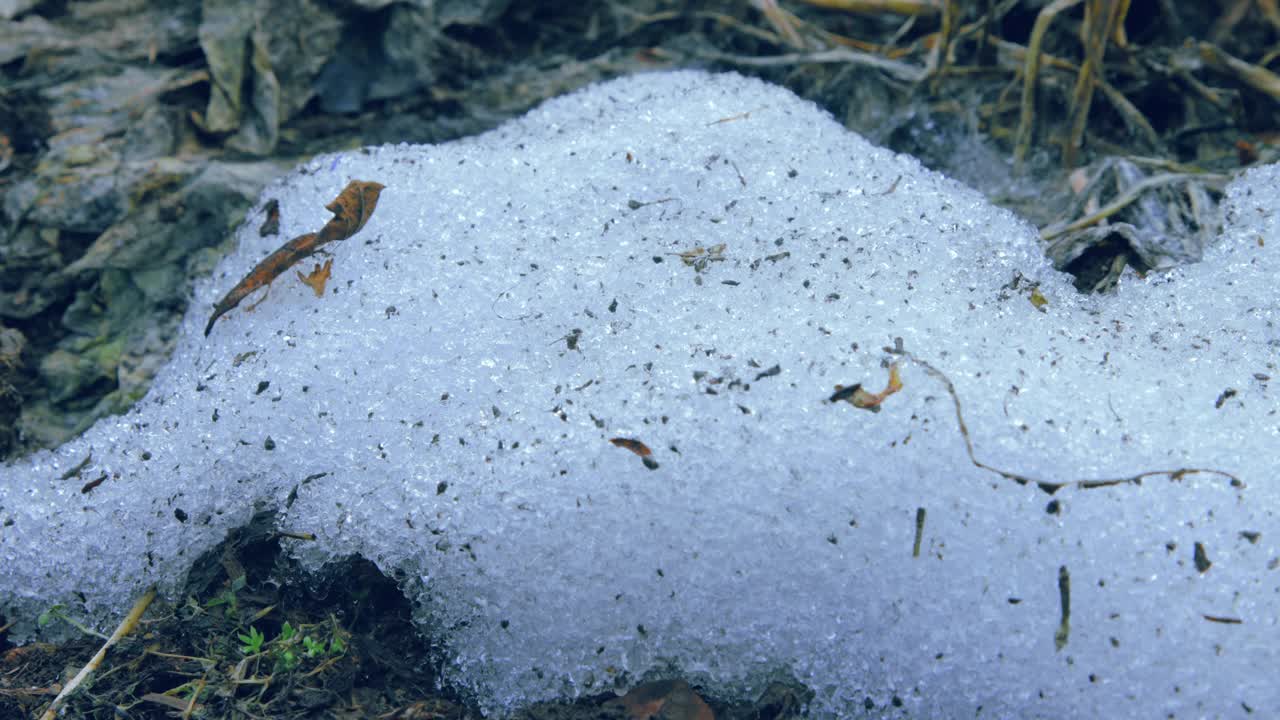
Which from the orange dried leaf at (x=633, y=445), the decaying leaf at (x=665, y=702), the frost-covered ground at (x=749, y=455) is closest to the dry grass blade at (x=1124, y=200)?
the frost-covered ground at (x=749, y=455)

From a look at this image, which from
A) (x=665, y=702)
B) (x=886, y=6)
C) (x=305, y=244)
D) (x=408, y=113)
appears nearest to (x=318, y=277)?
(x=305, y=244)

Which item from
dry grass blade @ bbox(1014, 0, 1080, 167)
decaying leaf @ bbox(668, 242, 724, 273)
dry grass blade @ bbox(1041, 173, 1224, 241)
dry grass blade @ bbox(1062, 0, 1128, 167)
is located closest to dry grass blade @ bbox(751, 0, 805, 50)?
dry grass blade @ bbox(1014, 0, 1080, 167)

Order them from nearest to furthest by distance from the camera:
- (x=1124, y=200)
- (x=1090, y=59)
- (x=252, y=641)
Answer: (x=252, y=641) → (x=1124, y=200) → (x=1090, y=59)

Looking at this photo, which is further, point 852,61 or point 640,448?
point 852,61

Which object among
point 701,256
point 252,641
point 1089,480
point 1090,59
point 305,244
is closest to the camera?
point 1089,480

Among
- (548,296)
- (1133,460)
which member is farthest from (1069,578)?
(548,296)

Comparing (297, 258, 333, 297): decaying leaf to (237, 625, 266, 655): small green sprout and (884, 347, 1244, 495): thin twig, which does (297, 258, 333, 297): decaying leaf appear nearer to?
(237, 625, 266, 655): small green sprout

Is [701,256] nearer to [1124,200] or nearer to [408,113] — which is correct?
[1124,200]
